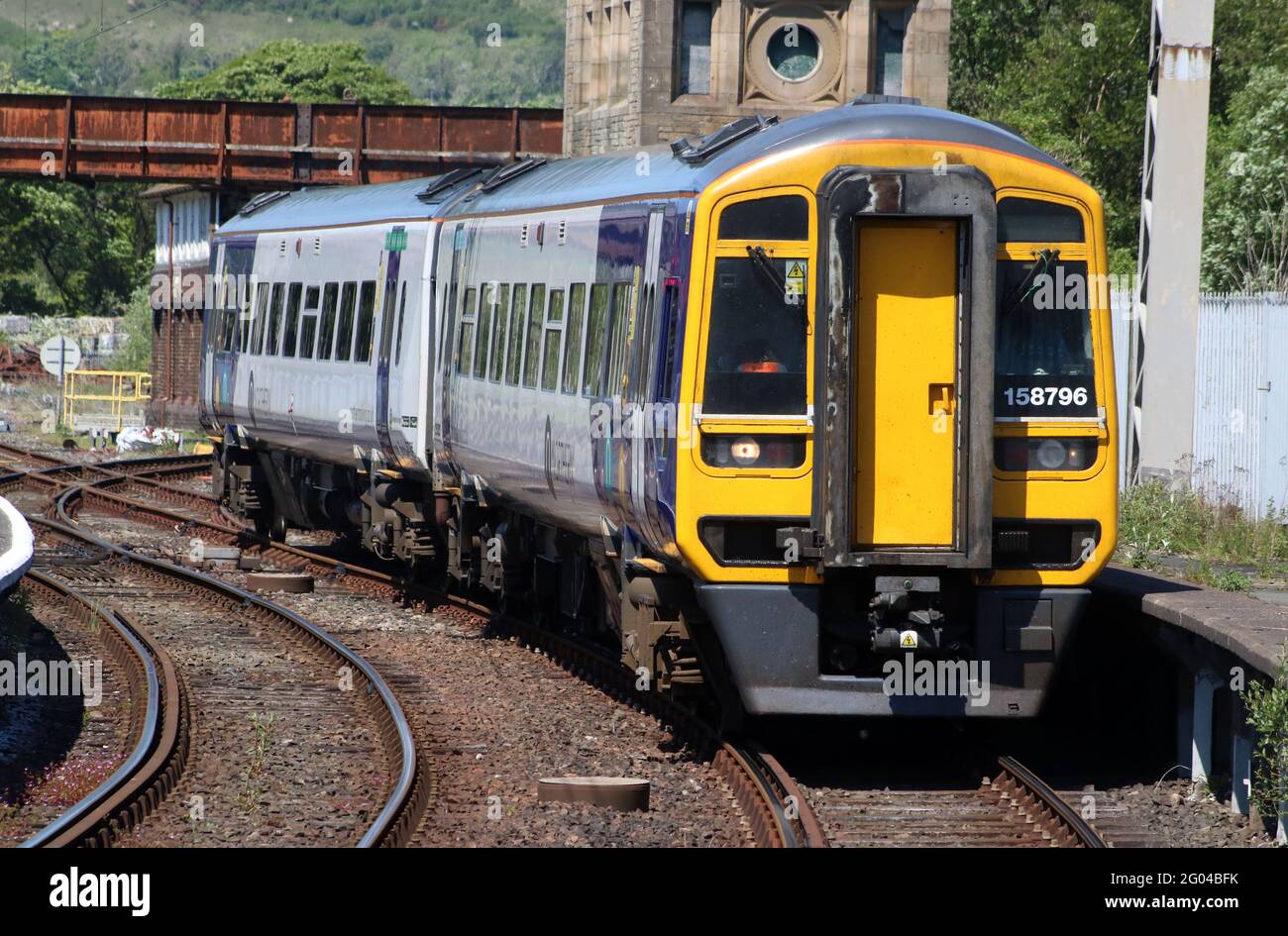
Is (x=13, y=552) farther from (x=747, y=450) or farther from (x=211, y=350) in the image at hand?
(x=211, y=350)

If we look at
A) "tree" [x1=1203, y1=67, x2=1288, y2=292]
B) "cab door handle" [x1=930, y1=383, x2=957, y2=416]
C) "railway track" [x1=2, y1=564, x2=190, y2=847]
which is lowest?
"railway track" [x1=2, y1=564, x2=190, y2=847]

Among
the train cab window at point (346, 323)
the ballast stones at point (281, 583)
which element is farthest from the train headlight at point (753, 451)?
the ballast stones at point (281, 583)

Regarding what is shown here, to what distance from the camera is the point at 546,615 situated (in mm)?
15477

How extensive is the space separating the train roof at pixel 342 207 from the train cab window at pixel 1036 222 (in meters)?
6.88

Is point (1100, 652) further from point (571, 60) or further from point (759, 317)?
point (571, 60)

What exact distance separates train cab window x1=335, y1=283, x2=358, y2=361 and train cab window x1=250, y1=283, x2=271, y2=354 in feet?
7.79

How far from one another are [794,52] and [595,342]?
65.4 ft

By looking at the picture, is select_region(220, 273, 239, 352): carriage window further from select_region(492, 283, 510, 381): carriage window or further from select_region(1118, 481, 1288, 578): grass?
select_region(1118, 481, 1288, 578): grass

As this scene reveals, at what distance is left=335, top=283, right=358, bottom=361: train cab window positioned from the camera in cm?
1773

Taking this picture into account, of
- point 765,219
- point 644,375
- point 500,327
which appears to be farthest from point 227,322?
point 765,219

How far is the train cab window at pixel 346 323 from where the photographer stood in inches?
698

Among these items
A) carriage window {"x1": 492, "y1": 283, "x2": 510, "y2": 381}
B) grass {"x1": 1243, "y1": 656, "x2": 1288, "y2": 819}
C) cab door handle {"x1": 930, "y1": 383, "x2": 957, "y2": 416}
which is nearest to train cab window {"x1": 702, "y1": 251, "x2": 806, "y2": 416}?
cab door handle {"x1": 930, "y1": 383, "x2": 957, "y2": 416}

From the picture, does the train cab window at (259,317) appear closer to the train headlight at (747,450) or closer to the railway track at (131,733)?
the railway track at (131,733)

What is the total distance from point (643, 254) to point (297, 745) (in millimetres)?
3431
